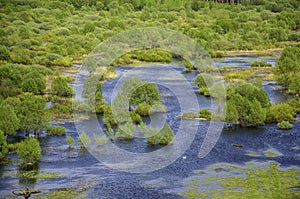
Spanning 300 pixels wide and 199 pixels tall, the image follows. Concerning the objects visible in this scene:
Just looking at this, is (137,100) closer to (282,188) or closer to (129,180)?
(129,180)

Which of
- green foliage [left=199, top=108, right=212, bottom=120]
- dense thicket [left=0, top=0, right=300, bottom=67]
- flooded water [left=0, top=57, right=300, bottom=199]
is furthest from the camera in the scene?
dense thicket [left=0, top=0, right=300, bottom=67]

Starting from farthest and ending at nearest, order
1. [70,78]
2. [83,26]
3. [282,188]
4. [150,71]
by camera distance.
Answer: [83,26] < [150,71] < [70,78] < [282,188]

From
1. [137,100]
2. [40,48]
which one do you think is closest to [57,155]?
[137,100]

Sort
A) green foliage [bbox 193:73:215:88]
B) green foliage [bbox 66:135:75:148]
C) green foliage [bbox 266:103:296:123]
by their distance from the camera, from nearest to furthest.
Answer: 1. green foliage [bbox 66:135:75:148]
2. green foliage [bbox 266:103:296:123]
3. green foliage [bbox 193:73:215:88]

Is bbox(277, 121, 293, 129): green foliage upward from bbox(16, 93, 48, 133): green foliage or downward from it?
downward

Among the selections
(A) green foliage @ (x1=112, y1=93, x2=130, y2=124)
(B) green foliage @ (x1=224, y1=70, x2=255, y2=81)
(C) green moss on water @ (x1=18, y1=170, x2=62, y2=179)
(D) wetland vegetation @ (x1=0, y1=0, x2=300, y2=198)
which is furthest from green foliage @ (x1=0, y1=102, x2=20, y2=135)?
(B) green foliage @ (x1=224, y1=70, x2=255, y2=81)

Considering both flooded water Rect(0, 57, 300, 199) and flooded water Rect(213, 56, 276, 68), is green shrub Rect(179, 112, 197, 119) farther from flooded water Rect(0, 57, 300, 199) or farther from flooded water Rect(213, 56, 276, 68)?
flooded water Rect(213, 56, 276, 68)

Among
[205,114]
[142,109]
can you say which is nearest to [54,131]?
[142,109]
